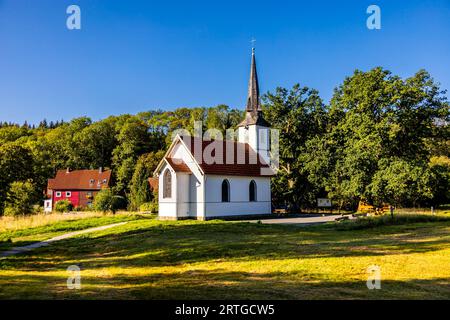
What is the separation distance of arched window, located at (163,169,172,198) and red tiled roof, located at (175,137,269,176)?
2.49 m

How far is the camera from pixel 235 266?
10.5m

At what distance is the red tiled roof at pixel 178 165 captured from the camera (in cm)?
2854

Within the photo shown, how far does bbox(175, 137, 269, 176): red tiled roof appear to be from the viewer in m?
29.4

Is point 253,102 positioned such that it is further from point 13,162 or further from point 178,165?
point 13,162

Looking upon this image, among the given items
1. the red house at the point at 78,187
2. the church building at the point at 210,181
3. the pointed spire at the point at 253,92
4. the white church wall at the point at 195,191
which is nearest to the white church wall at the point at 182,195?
the church building at the point at 210,181

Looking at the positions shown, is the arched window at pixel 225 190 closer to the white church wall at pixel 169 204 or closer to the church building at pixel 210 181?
the church building at pixel 210 181

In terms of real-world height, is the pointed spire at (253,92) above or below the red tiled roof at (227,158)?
above

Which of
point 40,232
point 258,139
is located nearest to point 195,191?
point 258,139

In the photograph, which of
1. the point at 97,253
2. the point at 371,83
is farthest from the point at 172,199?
the point at 371,83

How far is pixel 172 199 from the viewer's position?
28375 mm

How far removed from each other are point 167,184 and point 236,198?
18.5ft

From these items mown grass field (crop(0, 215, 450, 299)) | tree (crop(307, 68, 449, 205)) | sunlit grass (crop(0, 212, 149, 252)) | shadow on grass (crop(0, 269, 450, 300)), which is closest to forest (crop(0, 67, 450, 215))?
tree (crop(307, 68, 449, 205))

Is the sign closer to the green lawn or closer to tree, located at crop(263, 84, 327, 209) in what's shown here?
tree, located at crop(263, 84, 327, 209)
